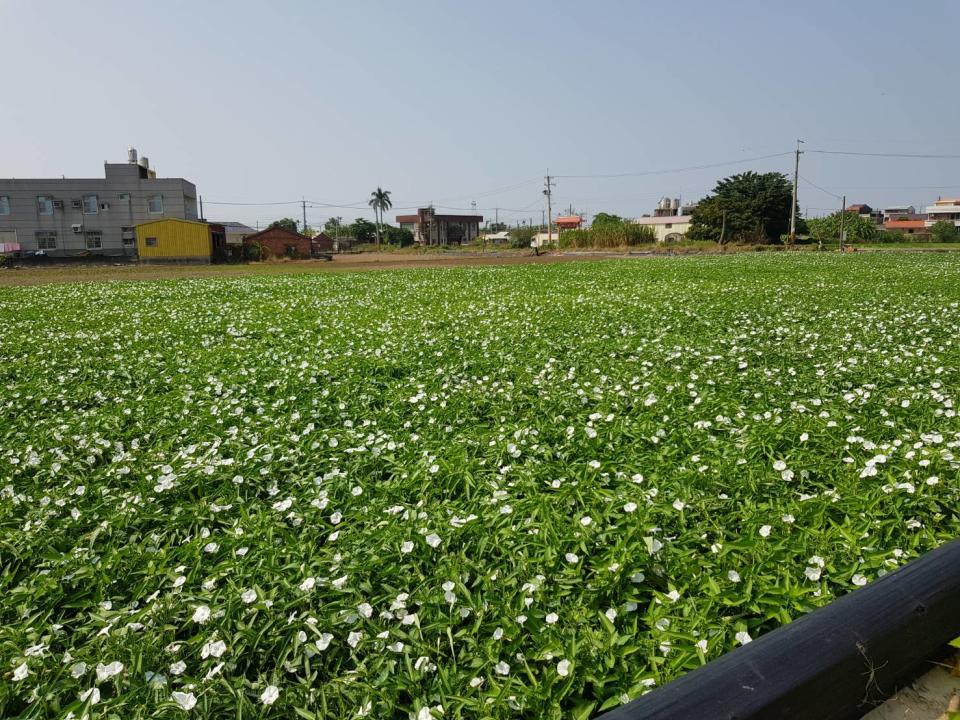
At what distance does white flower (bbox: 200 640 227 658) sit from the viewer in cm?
263

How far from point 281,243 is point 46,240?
21.7m

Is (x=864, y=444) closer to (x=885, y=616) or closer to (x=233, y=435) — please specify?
(x=885, y=616)

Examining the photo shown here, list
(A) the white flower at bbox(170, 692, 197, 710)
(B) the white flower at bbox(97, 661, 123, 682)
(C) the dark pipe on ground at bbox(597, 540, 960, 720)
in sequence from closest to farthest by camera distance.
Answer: (C) the dark pipe on ground at bbox(597, 540, 960, 720) → (A) the white flower at bbox(170, 692, 197, 710) → (B) the white flower at bbox(97, 661, 123, 682)

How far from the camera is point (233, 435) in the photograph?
5.42m

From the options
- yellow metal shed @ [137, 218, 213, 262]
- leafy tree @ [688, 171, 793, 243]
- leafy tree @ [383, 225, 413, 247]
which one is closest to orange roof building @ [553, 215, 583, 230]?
leafy tree @ [383, 225, 413, 247]

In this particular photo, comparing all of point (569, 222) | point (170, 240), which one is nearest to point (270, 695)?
point (170, 240)

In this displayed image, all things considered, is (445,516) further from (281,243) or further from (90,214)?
(90,214)

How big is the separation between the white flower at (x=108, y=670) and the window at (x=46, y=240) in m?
69.6

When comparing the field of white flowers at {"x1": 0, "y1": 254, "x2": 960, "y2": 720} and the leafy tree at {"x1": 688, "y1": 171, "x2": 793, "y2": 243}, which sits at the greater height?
the leafy tree at {"x1": 688, "y1": 171, "x2": 793, "y2": 243}

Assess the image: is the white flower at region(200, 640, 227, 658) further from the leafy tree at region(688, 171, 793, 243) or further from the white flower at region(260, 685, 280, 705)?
the leafy tree at region(688, 171, 793, 243)

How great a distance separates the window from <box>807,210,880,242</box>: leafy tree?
9576 centimetres

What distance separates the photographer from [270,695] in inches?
94.8

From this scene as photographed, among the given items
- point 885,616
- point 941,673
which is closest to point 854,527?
point 941,673

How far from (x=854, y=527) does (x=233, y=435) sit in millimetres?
4728
